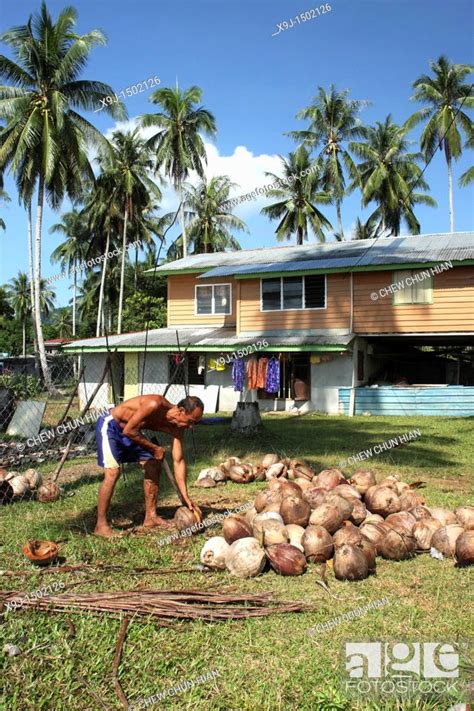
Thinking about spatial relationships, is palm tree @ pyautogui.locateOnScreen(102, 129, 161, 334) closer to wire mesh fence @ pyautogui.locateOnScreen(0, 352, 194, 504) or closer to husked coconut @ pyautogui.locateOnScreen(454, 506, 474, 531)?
wire mesh fence @ pyautogui.locateOnScreen(0, 352, 194, 504)

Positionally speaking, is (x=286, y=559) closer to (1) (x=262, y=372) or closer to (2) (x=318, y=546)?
(2) (x=318, y=546)

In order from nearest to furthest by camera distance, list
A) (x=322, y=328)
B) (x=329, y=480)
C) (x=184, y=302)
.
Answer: (x=329, y=480) → (x=322, y=328) → (x=184, y=302)

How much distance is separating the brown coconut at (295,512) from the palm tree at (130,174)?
96.5ft

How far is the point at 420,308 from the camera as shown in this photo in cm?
1859

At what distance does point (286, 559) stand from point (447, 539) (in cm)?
147

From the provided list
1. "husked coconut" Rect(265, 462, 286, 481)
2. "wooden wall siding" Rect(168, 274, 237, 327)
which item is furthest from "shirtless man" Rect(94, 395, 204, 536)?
"wooden wall siding" Rect(168, 274, 237, 327)

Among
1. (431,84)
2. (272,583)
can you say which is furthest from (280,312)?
(431,84)

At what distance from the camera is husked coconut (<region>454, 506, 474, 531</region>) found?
5.19m

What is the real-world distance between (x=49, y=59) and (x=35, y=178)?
4993mm

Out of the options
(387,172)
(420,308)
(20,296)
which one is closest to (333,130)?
(387,172)

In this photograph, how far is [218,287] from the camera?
75.5 feet

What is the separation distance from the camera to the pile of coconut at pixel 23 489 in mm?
6953

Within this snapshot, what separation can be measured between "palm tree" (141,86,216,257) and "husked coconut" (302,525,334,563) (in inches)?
1111

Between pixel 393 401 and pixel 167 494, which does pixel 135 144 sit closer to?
pixel 393 401
